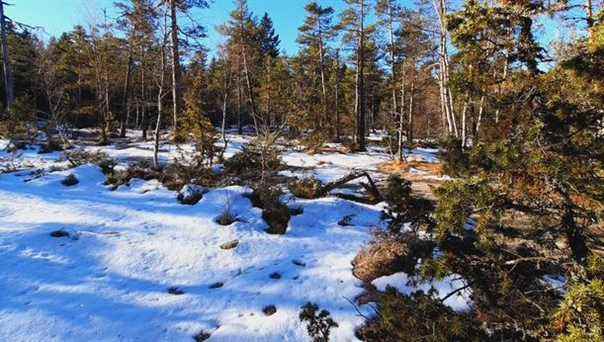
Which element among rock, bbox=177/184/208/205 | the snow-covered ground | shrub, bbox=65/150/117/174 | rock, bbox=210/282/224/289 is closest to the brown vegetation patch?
the snow-covered ground

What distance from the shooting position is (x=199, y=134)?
1065 cm

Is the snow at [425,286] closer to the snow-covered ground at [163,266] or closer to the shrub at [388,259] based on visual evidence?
the shrub at [388,259]

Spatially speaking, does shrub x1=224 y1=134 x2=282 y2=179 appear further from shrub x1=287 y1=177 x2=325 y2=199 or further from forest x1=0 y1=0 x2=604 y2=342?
shrub x1=287 y1=177 x2=325 y2=199

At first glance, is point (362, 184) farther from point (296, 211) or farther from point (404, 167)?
point (404, 167)

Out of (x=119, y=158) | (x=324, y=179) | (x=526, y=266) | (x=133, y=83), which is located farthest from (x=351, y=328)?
(x=133, y=83)

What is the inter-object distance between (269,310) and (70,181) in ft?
27.0

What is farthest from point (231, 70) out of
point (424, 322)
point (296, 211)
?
point (424, 322)

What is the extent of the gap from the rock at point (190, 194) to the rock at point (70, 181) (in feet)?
11.6

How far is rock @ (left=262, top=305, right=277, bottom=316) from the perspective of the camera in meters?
4.69

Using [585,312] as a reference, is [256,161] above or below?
below

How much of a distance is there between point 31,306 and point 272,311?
313cm

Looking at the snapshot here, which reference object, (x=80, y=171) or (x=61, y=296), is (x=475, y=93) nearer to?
(x=61, y=296)

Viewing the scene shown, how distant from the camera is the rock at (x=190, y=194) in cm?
855

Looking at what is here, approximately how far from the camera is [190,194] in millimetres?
8656
